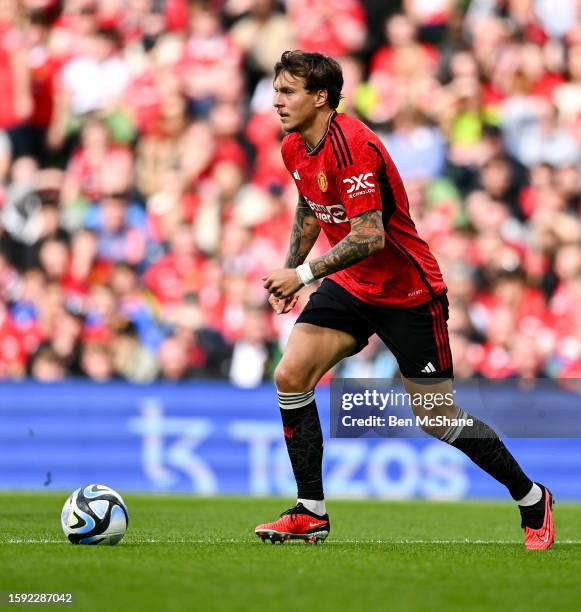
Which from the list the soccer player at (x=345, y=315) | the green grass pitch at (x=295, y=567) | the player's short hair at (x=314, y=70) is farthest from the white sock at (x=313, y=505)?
the player's short hair at (x=314, y=70)

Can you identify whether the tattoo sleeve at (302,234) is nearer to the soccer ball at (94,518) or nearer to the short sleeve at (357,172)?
the short sleeve at (357,172)

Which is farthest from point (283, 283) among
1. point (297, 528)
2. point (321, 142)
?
point (297, 528)

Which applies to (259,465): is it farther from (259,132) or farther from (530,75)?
(530,75)

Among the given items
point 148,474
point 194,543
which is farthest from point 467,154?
point 194,543

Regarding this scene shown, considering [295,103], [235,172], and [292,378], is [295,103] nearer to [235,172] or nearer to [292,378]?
[292,378]

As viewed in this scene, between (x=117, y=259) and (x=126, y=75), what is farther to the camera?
(x=126, y=75)

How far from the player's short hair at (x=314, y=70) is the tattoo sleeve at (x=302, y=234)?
71 cm

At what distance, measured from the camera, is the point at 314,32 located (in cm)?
1515

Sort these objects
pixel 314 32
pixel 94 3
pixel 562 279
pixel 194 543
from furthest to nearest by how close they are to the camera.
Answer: pixel 94 3 < pixel 314 32 < pixel 562 279 < pixel 194 543

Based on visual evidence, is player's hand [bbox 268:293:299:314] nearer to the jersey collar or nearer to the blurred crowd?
the jersey collar

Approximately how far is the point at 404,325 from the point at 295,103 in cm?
126

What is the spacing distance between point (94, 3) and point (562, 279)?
678 centimetres

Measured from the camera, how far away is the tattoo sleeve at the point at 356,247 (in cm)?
641

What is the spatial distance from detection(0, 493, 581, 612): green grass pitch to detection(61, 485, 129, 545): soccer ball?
0.08 meters
